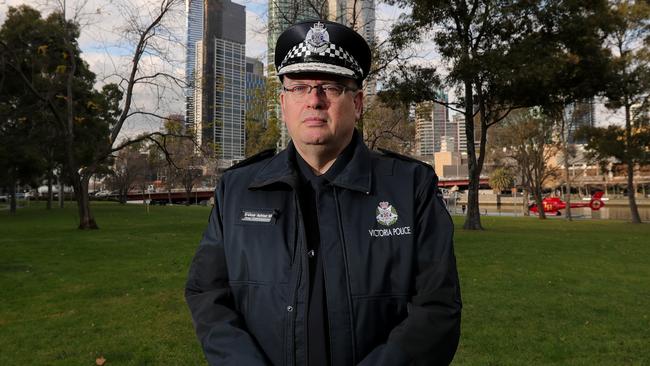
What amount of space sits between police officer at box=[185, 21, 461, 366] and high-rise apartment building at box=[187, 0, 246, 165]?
20.5 metres

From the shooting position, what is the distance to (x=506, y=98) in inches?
878

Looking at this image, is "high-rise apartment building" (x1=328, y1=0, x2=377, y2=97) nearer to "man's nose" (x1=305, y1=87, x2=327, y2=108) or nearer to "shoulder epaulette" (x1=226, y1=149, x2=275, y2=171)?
"shoulder epaulette" (x1=226, y1=149, x2=275, y2=171)

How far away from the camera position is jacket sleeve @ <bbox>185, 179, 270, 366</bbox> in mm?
1959

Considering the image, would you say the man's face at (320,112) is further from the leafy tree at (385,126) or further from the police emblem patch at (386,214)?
the leafy tree at (385,126)

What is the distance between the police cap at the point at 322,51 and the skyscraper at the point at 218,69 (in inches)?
798

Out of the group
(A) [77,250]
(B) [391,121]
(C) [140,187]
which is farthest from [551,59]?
(C) [140,187]

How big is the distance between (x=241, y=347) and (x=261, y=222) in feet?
1.69

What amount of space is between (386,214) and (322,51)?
776 millimetres

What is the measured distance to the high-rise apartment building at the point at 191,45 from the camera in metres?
22.1

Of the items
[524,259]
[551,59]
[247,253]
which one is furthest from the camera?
[551,59]

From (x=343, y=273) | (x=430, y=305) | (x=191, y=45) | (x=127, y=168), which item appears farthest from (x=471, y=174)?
(x=127, y=168)

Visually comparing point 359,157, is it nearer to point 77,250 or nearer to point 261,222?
point 261,222

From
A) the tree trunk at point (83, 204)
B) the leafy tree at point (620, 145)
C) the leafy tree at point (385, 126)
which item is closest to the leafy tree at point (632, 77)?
the leafy tree at point (620, 145)

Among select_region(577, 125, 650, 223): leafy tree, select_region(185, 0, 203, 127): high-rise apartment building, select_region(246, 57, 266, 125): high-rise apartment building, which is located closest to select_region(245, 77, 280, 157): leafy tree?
select_region(246, 57, 266, 125): high-rise apartment building
